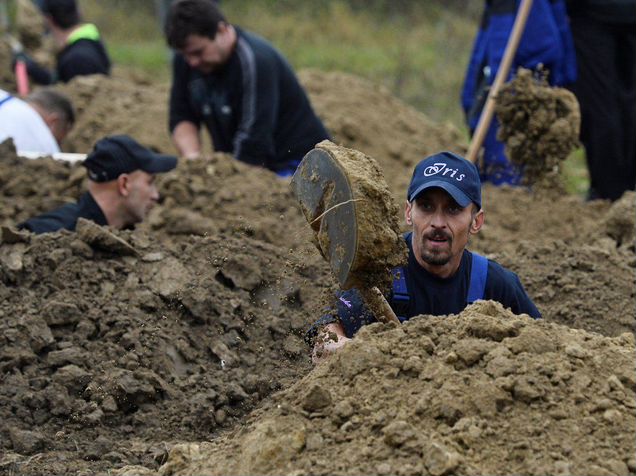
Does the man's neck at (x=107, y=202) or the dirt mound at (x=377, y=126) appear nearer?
the man's neck at (x=107, y=202)

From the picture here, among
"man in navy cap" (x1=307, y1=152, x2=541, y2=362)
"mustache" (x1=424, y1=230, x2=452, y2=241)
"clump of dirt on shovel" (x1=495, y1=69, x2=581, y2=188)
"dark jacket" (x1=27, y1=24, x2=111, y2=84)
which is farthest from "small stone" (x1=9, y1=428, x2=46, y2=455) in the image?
"dark jacket" (x1=27, y1=24, x2=111, y2=84)

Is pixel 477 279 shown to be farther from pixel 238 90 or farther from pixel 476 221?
pixel 238 90

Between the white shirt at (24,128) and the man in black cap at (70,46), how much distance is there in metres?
3.10

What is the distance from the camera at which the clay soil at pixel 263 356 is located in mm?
3230

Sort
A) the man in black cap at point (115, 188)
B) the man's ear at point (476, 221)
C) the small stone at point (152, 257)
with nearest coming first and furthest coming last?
the man's ear at point (476, 221) → the small stone at point (152, 257) → the man in black cap at point (115, 188)

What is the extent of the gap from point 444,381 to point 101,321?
2089mm

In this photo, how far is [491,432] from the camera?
10.5ft

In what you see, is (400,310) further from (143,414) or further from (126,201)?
(126,201)

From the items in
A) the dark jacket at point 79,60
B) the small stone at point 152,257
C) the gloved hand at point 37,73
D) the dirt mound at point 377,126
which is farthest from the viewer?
the gloved hand at point 37,73

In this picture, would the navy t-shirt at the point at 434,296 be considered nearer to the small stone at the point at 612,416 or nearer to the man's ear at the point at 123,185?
the small stone at the point at 612,416

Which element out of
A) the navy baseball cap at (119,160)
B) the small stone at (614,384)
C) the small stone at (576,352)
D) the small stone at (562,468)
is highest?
the small stone at (576,352)

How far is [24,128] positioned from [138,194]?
2026mm

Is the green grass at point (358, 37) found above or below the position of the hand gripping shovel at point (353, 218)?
below

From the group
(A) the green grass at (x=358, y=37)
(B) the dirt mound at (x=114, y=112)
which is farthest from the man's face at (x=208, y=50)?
(A) the green grass at (x=358, y=37)
